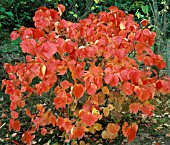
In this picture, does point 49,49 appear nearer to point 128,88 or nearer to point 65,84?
point 65,84

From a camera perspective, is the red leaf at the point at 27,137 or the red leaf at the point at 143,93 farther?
the red leaf at the point at 27,137

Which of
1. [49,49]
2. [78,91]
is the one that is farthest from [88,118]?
[49,49]

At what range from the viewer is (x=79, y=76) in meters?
2.84

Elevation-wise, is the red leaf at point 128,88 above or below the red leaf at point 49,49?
below

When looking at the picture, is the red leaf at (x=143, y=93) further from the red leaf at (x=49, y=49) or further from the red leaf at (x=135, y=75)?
the red leaf at (x=49, y=49)

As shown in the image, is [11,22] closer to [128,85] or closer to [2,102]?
[2,102]

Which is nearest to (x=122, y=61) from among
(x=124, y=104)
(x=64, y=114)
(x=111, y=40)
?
(x=111, y=40)

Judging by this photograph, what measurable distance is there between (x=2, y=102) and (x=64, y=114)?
4.70 ft

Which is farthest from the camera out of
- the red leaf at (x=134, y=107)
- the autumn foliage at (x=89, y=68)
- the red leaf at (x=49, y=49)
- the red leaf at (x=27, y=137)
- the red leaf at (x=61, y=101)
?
the red leaf at (x=27, y=137)

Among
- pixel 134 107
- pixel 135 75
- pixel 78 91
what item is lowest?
pixel 134 107

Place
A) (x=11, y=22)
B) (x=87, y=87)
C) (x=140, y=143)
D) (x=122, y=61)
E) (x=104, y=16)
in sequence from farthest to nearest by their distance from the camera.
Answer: (x=11, y=22) < (x=140, y=143) < (x=104, y=16) < (x=122, y=61) < (x=87, y=87)

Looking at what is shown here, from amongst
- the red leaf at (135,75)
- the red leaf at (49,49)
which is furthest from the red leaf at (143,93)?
the red leaf at (49,49)

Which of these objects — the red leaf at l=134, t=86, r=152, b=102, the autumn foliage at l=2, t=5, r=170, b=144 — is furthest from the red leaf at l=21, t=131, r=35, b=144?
the red leaf at l=134, t=86, r=152, b=102

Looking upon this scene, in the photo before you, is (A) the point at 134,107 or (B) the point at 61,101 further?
(A) the point at 134,107
